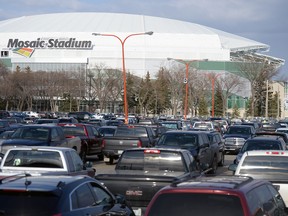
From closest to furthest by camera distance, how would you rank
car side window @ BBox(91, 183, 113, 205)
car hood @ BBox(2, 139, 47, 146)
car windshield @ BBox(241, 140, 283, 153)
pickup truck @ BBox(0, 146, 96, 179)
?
car side window @ BBox(91, 183, 113, 205), pickup truck @ BBox(0, 146, 96, 179), car hood @ BBox(2, 139, 47, 146), car windshield @ BBox(241, 140, 283, 153)

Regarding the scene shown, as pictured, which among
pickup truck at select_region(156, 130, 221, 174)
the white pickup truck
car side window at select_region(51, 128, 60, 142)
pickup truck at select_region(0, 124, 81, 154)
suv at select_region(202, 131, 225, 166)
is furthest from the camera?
suv at select_region(202, 131, 225, 166)

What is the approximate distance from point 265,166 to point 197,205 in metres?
6.79

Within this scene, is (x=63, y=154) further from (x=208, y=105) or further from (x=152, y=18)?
(x=152, y=18)

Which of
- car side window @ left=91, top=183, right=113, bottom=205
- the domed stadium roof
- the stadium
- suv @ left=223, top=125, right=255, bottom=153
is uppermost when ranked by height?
the domed stadium roof

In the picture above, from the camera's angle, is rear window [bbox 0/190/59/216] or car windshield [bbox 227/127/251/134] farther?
car windshield [bbox 227/127/251/134]

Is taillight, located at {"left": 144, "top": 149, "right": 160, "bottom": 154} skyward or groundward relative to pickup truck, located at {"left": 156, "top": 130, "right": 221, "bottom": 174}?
skyward

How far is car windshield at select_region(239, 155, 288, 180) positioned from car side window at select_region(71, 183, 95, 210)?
17.6 ft

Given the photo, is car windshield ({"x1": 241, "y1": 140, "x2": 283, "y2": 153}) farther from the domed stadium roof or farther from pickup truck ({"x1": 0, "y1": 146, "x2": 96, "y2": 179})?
the domed stadium roof

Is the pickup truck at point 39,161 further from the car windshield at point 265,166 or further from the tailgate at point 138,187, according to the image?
the car windshield at point 265,166

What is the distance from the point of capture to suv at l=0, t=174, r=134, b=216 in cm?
734

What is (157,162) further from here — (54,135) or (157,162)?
(54,135)

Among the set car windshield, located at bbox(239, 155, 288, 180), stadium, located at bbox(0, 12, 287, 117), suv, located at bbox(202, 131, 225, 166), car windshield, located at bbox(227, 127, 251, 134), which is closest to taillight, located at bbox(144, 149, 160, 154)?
car windshield, located at bbox(239, 155, 288, 180)

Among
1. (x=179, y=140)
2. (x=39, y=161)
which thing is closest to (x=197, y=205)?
(x=39, y=161)

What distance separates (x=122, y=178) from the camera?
1106 cm
